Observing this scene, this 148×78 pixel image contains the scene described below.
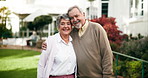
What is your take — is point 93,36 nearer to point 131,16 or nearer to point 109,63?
point 109,63

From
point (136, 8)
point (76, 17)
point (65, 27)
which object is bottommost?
point (65, 27)

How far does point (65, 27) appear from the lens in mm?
3531

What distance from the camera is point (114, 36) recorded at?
1071cm

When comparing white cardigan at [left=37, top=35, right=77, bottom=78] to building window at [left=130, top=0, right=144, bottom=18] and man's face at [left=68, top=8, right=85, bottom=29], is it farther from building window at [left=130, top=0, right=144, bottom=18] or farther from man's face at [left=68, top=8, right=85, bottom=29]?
building window at [left=130, top=0, right=144, bottom=18]

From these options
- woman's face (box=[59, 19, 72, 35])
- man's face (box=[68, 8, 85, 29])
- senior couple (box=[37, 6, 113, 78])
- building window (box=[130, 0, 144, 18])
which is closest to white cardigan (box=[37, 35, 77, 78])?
senior couple (box=[37, 6, 113, 78])

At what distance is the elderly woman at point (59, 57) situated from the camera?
3.46 metres

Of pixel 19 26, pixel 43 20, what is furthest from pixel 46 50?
pixel 19 26

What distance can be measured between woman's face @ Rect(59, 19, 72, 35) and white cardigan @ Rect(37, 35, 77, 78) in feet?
0.58

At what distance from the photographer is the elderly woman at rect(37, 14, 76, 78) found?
→ 11.4ft

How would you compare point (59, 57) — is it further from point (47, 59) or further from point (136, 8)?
point (136, 8)

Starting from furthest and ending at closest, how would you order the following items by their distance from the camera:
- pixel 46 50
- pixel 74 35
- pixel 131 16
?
pixel 131 16, pixel 74 35, pixel 46 50

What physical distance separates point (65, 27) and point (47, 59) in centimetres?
55

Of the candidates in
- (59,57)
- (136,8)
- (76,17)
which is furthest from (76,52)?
(136,8)

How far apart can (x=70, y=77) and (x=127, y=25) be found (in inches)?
392
